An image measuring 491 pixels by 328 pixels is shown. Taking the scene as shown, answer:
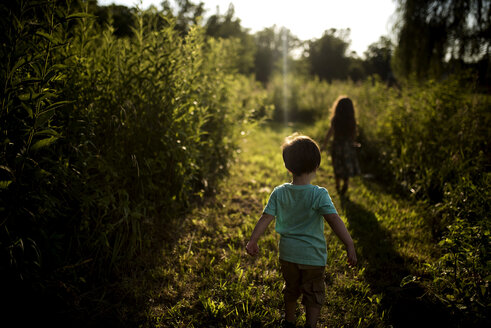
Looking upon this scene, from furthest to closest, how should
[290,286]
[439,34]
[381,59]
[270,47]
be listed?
[270,47] < [381,59] < [439,34] < [290,286]

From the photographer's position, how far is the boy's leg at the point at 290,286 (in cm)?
205

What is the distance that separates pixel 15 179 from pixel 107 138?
1.09 metres

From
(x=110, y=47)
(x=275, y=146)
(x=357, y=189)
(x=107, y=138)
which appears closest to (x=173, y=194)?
(x=107, y=138)

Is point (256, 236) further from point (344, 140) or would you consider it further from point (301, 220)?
point (344, 140)

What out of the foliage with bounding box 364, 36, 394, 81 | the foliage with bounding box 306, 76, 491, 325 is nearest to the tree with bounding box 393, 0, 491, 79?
the foliage with bounding box 364, 36, 394, 81

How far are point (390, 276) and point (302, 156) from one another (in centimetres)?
179

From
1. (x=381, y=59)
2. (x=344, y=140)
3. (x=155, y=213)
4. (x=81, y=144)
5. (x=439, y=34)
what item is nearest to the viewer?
(x=81, y=144)

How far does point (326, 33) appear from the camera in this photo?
4694cm

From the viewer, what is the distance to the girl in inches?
193

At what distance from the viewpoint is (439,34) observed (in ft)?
30.9

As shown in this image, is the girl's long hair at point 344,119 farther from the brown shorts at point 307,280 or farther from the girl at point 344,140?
the brown shorts at point 307,280

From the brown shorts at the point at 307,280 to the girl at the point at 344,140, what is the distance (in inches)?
124

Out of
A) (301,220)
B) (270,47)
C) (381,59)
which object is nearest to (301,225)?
(301,220)

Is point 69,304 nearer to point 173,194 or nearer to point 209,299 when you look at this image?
point 209,299
